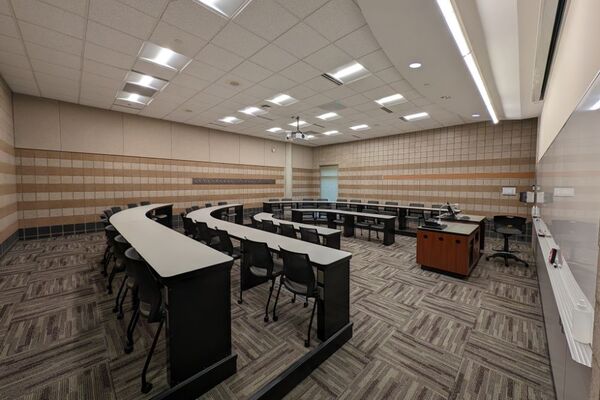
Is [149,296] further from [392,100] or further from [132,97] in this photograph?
[392,100]

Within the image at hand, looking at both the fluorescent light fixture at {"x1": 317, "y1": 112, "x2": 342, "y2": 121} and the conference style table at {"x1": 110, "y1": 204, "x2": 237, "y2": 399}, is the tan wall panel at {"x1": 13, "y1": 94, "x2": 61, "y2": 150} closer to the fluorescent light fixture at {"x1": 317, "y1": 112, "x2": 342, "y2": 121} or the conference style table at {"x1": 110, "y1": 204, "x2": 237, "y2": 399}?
the conference style table at {"x1": 110, "y1": 204, "x2": 237, "y2": 399}

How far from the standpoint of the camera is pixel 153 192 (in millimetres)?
7801

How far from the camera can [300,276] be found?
241cm

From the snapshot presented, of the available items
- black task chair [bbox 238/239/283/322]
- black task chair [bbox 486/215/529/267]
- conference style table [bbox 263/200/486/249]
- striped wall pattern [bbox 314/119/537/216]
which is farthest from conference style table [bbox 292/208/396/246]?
black task chair [bbox 238/239/283/322]

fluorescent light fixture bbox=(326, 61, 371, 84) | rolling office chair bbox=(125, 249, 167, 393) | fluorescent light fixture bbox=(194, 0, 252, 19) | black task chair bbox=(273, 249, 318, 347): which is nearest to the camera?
rolling office chair bbox=(125, 249, 167, 393)

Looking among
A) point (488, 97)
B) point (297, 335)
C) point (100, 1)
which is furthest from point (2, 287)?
point (488, 97)

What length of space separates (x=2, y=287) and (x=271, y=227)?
3.88m

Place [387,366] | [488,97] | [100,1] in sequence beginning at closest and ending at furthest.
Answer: [387,366] < [100,1] < [488,97]

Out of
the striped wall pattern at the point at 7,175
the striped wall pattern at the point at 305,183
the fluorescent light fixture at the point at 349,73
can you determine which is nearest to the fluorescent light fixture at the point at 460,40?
the fluorescent light fixture at the point at 349,73

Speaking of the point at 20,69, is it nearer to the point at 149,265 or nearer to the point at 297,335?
the point at 149,265

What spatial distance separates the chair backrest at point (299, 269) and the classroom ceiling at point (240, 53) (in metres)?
2.82

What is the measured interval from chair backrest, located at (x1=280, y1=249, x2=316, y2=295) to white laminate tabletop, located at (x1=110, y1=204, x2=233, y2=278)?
2.26ft

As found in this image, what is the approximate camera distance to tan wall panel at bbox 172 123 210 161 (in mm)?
8148

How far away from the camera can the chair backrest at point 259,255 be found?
2.82m
